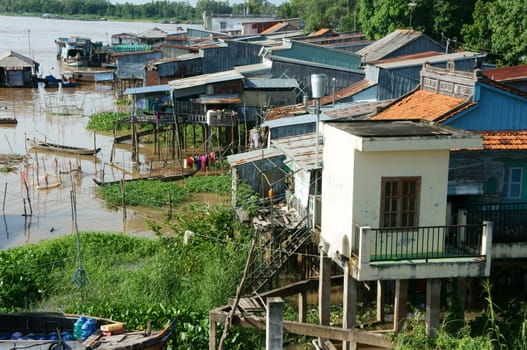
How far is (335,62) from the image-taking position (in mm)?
37469

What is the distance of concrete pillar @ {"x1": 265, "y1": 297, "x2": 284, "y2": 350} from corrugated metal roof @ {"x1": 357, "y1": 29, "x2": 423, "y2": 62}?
2761cm

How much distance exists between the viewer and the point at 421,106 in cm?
1625

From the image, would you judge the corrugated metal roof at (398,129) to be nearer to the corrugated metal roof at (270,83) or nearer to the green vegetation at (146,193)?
the green vegetation at (146,193)

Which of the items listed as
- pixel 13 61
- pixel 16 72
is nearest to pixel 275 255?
pixel 13 61

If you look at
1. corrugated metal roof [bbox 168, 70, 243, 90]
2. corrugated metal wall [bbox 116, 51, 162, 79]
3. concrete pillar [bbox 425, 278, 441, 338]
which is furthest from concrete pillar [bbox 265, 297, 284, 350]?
corrugated metal wall [bbox 116, 51, 162, 79]

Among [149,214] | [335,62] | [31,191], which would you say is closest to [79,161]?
[31,191]

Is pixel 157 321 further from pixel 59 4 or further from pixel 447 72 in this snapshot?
pixel 59 4

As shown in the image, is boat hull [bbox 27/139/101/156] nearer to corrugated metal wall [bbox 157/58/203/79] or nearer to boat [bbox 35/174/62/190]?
boat [bbox 35/174/62/190]

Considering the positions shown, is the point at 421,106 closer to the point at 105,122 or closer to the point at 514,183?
the point at 514,183

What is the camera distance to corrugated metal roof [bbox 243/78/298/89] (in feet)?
102

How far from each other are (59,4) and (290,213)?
548ft

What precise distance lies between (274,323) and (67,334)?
450 centimetres

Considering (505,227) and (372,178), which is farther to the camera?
(505,227)

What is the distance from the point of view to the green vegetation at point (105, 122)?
127 ft
